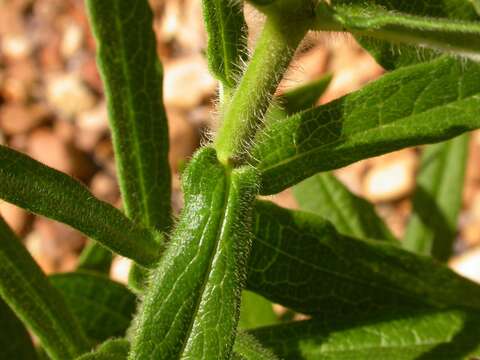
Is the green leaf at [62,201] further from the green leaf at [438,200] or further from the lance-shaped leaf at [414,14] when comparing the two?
the green leaf at [438,200]

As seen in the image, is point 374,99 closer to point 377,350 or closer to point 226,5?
point 226,5

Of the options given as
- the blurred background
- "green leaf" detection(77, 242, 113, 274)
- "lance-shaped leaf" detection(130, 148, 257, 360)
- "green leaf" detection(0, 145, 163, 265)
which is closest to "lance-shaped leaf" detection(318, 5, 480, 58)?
"lance-shaped leaf" detection(130, 148, 257, 360)

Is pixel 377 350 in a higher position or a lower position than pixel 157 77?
lower

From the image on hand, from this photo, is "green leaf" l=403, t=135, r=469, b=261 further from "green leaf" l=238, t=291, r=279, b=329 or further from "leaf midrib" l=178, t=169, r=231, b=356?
"leaf midrib" l=178, t=169, r=231, b=356

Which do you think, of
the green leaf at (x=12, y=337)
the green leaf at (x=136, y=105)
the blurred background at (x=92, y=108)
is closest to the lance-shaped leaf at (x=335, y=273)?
the green leaf at (x=136, y=105)

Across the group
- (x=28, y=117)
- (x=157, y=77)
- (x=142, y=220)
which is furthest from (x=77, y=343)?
(x=28, y=117)
